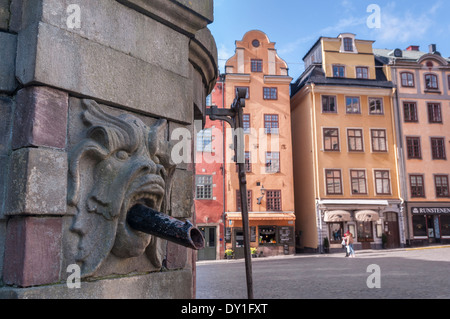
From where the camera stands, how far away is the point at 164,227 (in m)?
2.21

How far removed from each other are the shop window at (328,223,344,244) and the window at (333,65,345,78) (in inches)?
441

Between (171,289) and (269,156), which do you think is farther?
(269,156)

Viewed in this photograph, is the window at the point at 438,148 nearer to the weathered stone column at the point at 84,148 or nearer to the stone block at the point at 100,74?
the stone block at the point at 100,74

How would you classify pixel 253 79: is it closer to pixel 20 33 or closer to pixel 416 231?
pixel 416 231

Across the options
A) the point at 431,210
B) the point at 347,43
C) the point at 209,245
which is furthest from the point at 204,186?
the point at 431,210

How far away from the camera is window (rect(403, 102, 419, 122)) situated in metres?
32.0

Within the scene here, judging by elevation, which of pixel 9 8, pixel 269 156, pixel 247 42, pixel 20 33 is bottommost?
pixel 20 33

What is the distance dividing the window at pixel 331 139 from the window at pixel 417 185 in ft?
20.3

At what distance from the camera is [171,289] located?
270cm

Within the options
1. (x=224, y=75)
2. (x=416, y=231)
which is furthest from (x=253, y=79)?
(x=416, y=231)

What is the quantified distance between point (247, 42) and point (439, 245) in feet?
66.3

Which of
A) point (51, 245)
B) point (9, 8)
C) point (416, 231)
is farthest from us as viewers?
point (416, 231)

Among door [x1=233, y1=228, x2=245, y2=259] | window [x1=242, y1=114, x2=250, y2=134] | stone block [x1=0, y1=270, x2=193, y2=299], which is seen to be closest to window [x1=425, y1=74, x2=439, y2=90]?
window [x1=242, y1=114, x2=250, y2=134]

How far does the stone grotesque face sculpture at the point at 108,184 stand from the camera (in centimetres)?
221
